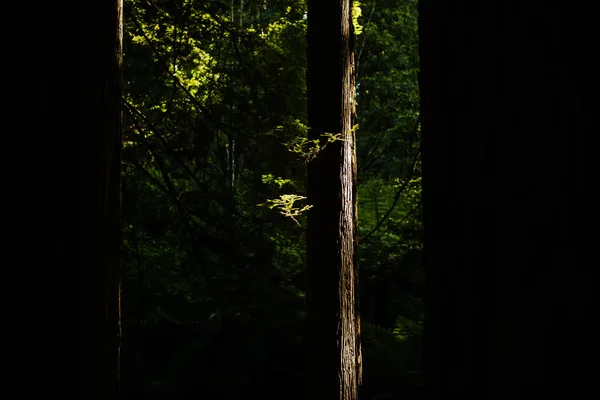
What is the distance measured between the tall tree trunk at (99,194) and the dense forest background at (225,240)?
2.71 m

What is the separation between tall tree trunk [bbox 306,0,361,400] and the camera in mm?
5074

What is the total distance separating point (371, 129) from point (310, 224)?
6048mm

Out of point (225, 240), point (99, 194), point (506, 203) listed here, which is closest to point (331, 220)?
point (225, 240)

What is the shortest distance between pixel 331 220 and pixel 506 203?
4198 mm

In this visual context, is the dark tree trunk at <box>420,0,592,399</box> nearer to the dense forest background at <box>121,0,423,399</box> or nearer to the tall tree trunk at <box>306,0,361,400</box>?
the tall tree trunk at <box>306,0,361,400</box>

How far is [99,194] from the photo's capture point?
2.94 meters

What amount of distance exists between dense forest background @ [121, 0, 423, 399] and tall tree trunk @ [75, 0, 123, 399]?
2.71 metres

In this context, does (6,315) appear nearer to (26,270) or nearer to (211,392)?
(26,270)

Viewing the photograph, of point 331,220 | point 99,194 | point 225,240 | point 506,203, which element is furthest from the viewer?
point 225,240

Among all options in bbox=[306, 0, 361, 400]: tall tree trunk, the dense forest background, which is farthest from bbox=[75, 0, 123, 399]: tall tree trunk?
the dense forest background

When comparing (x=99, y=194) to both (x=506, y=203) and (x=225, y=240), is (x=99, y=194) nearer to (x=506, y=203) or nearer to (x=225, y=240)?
(x=506, y=203)

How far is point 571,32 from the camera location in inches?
32.8

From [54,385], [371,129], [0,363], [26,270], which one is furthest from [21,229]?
[371,129]

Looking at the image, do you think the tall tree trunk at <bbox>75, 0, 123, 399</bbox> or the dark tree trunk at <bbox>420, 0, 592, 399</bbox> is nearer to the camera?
the dark tree trunk at <bbox>420, 0, 592, 399</bbox>
